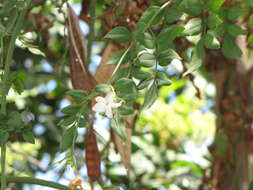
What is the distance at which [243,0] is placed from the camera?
2.16 feet

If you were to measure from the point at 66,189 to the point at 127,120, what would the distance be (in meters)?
0.24

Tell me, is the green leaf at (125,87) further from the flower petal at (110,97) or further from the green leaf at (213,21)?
the green leaf at (213,21)

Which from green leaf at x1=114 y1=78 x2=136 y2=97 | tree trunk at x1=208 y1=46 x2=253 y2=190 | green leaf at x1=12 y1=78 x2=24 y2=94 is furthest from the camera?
tree trunk at x1=208 y1=46 x2=253 y2=190

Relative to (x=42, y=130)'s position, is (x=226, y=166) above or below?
above

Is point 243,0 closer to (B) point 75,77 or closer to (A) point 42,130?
(B) point 75,77

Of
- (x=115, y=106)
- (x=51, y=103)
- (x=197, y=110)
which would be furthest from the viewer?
(x=51, y=103)

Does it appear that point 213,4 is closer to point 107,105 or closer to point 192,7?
point 192,7

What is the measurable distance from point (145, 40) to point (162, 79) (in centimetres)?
5

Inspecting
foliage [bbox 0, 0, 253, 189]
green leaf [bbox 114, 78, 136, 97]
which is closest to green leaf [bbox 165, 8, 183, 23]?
foliage [bbox 0, 0, 253, 189]

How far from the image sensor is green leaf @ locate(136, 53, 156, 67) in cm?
66

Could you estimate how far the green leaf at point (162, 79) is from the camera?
0.65 m

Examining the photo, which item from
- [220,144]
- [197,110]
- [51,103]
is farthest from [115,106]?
[51,103]

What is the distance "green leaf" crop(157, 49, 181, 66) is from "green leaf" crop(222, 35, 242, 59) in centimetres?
10

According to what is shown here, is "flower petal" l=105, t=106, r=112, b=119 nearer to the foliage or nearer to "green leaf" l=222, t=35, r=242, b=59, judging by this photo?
the foliage
